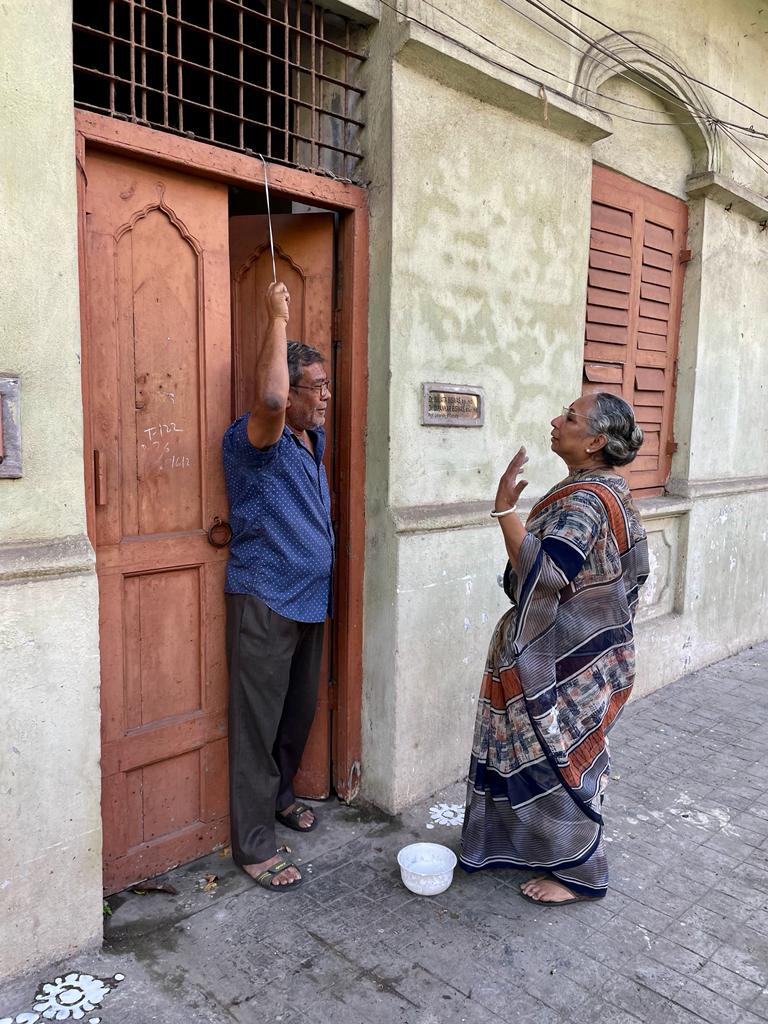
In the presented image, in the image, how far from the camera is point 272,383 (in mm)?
2543

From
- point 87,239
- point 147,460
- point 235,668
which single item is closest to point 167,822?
point 235,668

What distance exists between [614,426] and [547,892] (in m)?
1.75

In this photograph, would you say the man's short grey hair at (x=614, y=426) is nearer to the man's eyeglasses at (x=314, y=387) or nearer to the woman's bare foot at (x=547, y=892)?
the man's eyeglasses at (x=314, y=387)

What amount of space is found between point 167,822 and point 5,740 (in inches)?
37.4

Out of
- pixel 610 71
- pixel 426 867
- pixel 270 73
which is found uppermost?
pixel 610 71

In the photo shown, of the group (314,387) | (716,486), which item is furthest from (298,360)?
(716,486)

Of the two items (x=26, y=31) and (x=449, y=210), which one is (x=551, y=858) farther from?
(x=26, y=31)

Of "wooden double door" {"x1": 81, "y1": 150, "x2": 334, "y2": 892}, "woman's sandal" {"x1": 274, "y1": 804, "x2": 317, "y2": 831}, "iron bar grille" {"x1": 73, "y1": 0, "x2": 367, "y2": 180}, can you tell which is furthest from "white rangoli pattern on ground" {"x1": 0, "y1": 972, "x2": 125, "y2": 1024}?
"iron bar grille" {"x1": 73, "y1": 0, "x2": 367, "y2": 180}

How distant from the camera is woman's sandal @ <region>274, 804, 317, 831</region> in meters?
3.25

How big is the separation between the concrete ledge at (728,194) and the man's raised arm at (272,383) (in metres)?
3.82

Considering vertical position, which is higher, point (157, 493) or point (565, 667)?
point (157, 493)

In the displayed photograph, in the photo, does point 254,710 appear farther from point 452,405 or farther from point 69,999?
point 452,405

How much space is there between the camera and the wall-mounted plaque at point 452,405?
133 inches

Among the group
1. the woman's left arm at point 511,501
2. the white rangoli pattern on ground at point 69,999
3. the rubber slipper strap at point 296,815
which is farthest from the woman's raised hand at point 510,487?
the white rangoli pattern on ground at point 69,999
